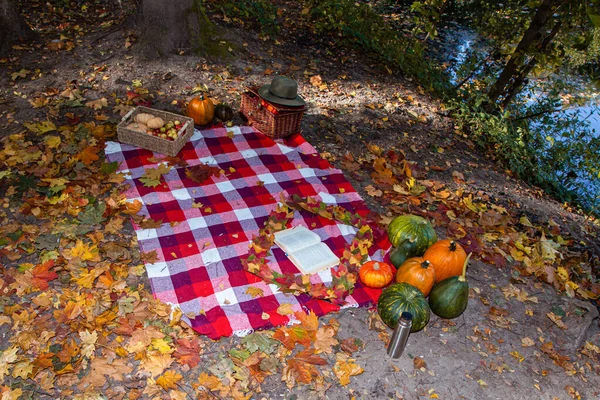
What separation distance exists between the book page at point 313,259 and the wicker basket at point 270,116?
75.4 inches

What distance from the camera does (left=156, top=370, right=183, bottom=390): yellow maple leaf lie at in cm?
326

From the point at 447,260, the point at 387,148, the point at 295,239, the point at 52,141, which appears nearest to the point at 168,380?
the point at 295,239

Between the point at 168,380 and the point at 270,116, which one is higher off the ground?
the point at 270,116

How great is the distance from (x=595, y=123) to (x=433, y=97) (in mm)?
4622

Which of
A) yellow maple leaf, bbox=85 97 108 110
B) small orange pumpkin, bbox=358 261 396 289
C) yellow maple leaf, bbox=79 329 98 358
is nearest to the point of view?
yellow maple leaf, bbox=79 329 98 358

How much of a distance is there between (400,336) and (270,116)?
3097 mm

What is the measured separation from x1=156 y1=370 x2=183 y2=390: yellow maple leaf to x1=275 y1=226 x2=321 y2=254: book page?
4.69ft

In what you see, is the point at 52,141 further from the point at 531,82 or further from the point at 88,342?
the point at 531,82

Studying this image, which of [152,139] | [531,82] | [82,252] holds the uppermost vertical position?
[152,139]

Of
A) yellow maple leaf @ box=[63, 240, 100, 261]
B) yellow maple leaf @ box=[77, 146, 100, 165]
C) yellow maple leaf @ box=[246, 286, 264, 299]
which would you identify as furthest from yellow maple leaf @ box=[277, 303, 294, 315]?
yellow maple leaf @ box=[77, 146, 100, 165]

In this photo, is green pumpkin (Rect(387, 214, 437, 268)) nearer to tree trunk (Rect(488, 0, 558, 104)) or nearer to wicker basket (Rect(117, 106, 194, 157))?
wicker basket (Rect(117, 106, 194, 157))

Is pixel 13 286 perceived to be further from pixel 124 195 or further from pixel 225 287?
pixel 225 287

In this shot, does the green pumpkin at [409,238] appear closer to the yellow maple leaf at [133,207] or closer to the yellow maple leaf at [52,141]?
the yellow maple leaf at [133,207]

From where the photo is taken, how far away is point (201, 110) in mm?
5695
